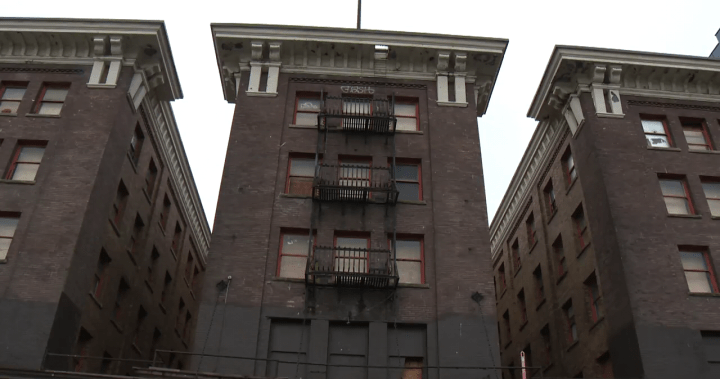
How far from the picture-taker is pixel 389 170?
27.1 metres

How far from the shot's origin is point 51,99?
97.4 ft

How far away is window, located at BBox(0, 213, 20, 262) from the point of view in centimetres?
2523

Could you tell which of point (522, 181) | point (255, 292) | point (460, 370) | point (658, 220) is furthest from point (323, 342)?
point (522, 181)

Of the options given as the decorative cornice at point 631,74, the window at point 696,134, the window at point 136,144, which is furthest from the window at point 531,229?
the window at point 136,144

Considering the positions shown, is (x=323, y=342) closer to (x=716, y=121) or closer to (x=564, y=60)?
(x=564, y=60)

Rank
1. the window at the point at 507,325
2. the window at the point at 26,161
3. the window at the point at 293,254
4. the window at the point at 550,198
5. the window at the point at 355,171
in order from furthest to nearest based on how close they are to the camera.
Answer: the window at the point at 507,325 < the window at the point at 550,198 < the window at the point at 26,161 < the window at the point at 355,171 < the window at the point at 293,254

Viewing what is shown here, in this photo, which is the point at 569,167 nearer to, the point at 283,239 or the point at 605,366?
the point at 605,366

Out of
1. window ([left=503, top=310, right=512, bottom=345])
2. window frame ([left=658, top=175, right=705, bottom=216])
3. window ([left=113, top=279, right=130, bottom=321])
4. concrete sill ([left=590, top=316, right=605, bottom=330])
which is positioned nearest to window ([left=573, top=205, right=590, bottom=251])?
concrete sill ([left=590, top=316, right=605, bottom=330])

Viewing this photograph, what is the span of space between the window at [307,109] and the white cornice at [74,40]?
6.49 m

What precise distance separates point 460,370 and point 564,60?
1517cm

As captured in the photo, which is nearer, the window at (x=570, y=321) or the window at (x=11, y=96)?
the window at (x=11, y=96)

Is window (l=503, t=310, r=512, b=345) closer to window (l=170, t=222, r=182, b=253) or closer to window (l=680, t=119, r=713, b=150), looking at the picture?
window (l=680, t=119, r=713, b=150)

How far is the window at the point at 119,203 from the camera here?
3095 centimetres

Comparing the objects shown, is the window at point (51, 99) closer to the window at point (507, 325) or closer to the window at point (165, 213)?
the window at point (165, 213)
